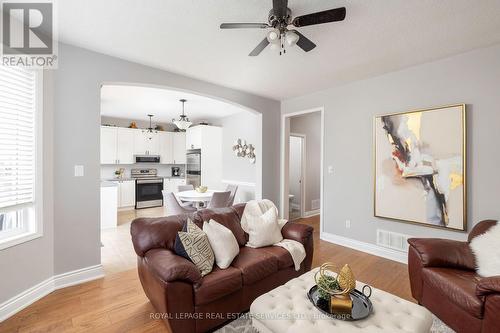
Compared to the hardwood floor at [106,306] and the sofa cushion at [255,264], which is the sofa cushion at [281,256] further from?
the hardwood floor at [106,306]

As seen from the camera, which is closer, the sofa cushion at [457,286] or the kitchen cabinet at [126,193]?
the sofa cushion at [457,286]

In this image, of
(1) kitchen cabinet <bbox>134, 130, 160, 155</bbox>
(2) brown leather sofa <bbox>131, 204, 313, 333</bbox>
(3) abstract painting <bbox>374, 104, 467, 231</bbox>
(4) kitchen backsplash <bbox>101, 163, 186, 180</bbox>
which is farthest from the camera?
(1) kitchen cabinet <bbox>134, 130, 160, 155</bbox>

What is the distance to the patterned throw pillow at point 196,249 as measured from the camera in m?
1.93

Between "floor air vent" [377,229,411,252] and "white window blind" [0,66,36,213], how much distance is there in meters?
4.31

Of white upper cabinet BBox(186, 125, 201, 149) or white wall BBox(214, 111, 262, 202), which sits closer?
white wall BBox(214, 111, 262, 202)

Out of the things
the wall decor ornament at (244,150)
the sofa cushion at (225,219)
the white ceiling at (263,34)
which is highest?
the white ceiling at (263,34)

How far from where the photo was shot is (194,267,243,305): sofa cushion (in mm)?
1755

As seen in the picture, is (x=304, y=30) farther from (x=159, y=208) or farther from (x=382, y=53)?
(x=159, y=208)

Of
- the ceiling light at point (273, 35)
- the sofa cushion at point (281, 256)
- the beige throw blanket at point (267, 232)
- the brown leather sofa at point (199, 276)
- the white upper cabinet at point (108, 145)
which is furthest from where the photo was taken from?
the white upper cabinet at point (108, 145)

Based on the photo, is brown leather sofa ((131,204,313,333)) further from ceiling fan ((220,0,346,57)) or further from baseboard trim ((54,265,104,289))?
ceiling fan ((220,0,346,57))

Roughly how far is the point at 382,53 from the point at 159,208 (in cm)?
639

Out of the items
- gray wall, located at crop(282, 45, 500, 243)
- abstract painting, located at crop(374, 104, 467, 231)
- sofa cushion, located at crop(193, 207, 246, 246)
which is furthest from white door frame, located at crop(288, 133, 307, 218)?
sofa cushion, located at crop(193, 207, 246, 246)

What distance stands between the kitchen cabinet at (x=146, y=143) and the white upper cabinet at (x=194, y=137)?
3.23 ft

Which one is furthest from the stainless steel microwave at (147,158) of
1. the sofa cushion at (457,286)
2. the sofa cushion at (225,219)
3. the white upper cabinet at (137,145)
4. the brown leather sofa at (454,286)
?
the sofa cushion at (457,286)
